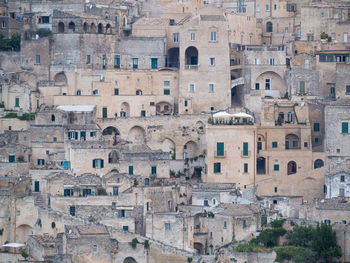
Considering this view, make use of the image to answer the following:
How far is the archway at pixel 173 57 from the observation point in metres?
94.1

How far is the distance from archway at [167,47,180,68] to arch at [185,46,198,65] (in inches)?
85.1

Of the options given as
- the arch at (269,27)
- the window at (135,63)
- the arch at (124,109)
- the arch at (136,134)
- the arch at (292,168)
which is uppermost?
the arch at (269,27)

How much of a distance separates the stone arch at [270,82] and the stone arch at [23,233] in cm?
2028

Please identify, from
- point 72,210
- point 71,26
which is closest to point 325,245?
point 72,210

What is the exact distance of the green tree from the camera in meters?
73.1

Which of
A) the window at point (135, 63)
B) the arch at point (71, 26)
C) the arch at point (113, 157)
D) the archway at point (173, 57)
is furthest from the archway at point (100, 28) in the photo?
the arch at point (113, 157)

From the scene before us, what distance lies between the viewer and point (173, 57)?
310ft

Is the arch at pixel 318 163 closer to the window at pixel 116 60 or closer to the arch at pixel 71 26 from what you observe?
the window at pixel 116 60

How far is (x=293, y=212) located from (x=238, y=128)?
7.30 m

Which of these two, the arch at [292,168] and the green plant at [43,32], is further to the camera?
the green plant at [43,32]

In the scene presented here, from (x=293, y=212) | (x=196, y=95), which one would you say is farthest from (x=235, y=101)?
(x=293, y=212)

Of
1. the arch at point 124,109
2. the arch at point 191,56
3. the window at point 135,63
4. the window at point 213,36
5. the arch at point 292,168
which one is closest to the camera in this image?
the arch at point 292,168

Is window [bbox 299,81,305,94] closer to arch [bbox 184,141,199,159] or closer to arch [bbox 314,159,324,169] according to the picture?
arch [bbox 314,159,324,169]

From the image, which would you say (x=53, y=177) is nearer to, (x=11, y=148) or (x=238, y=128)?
(x=11, y=148)
